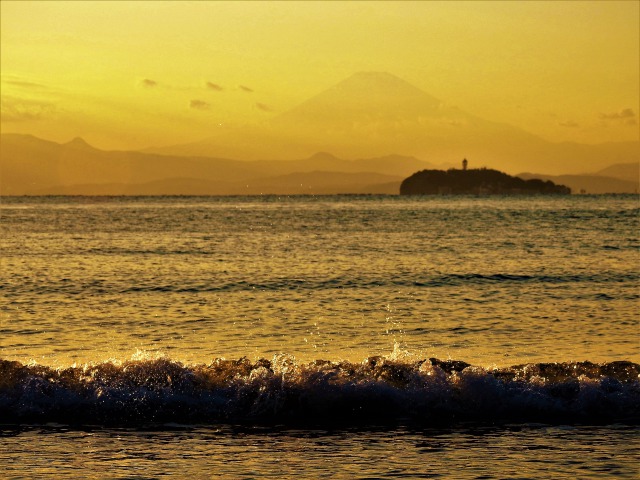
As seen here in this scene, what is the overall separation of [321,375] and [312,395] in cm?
72

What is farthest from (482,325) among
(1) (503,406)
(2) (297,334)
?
(1) (503,406)

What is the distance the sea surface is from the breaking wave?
4 cm

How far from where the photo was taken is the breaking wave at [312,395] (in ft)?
61.4

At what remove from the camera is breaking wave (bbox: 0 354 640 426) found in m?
18.7

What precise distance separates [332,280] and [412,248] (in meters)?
22.7

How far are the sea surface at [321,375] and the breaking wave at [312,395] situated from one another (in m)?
0.04

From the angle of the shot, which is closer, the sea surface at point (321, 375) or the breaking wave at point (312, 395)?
the sea surface at point (321, 375)

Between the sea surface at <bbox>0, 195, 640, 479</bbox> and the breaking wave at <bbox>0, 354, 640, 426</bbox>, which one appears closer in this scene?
the sea surface at <bbox>0, 195, 640, 479</bbox>

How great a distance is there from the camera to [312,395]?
19438 mm

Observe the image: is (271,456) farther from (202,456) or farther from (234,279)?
(234,279)

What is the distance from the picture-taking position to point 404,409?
19.1 metres

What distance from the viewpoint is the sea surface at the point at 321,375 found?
50.5 feet

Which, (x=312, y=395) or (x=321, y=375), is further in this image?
(x=321, y=375)

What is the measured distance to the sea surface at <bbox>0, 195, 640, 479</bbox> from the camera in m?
15.4
